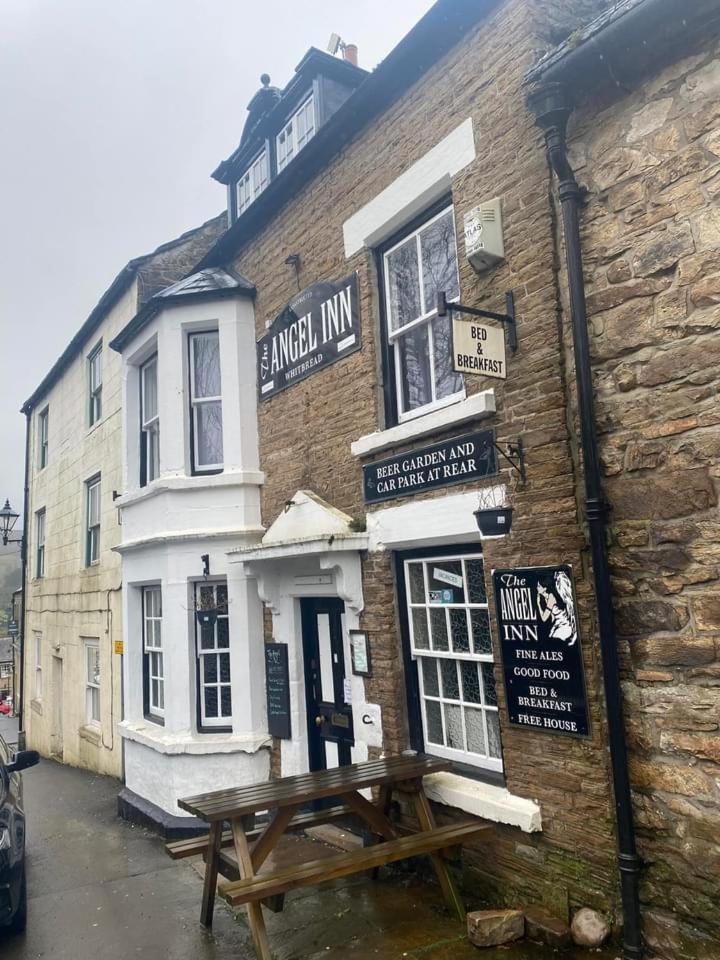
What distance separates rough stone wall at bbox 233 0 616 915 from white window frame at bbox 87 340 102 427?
327 inches

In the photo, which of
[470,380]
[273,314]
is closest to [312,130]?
[273,314]

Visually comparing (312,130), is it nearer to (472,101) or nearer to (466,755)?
(472,101)

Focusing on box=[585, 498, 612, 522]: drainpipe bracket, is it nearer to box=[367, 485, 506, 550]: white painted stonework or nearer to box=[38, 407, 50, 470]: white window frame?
box=[367, 485, 506, 550]: white painted stonework

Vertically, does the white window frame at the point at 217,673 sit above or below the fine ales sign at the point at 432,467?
below

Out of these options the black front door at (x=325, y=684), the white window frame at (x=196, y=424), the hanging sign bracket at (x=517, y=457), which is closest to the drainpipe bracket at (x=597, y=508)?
the hanging sign bracket at (x=517, y=457)

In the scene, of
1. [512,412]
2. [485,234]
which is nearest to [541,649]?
[512,412]

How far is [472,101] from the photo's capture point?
18.4ft

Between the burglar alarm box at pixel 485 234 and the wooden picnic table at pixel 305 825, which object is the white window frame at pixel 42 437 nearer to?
the wooden picnic table at pixel 305 825

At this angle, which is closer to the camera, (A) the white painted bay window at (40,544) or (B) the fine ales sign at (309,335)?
(B) the fine ales sign at (309,335)

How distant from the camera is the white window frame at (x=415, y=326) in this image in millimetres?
5973

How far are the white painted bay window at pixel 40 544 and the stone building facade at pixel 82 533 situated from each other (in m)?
0.03

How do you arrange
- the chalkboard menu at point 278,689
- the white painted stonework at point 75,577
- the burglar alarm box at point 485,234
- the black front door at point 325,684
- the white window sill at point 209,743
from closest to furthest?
the burglar alarm box at point 485,234 < the black front door at point 325,684 < the chalkboard menu at point 278,689 < the white window sill at point 209,743 < the white painted stonework at point 75,577

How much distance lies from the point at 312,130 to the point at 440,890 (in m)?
8.61

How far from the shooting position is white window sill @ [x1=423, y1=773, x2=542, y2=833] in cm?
479
